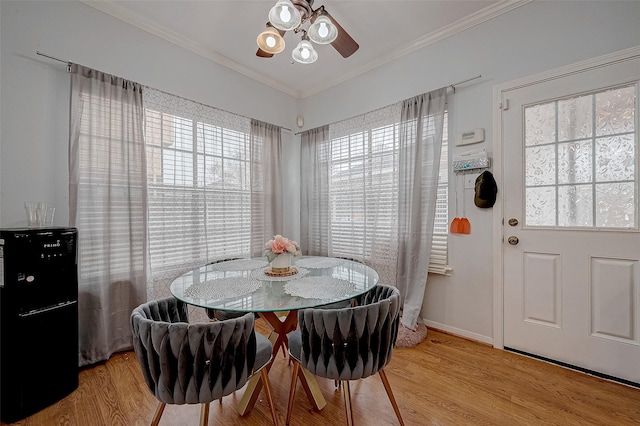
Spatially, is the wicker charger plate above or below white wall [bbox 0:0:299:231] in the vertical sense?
below

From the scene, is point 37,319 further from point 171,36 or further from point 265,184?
point 171,36

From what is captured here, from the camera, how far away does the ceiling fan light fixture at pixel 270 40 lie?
1.66 metres

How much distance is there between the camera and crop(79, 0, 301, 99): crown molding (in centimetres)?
220

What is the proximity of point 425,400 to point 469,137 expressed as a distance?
215cm

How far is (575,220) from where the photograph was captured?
2006 millimetres

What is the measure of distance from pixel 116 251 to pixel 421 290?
9.11ft

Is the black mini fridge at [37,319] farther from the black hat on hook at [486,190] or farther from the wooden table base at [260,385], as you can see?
the black hat on hook at [486,190]

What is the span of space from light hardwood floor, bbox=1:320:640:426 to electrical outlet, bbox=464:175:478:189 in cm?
146

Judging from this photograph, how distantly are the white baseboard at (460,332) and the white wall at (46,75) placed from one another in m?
3.33

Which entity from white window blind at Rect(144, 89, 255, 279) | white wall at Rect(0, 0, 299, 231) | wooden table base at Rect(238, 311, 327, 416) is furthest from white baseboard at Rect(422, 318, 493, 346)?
white wall at Rect(0, 0, 299, 231)

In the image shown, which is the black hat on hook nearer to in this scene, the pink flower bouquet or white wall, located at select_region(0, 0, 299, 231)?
the pink flower bouquet

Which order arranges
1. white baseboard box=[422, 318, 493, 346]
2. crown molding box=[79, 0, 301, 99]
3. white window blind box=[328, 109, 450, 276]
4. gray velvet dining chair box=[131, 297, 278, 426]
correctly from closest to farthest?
gray velvet dining chair box=[131, 297, 278, 426], crown molding box=[79, 0, 301, 99], white baseboard box=[422, 318, 493, 346], white window blind box=[328, 109, 450, 276]

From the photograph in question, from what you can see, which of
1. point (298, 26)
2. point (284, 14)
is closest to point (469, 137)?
point (298, 26)

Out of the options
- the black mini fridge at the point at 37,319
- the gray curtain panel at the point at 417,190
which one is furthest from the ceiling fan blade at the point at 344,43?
the black mini fridge at the point at 37,319
